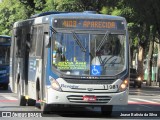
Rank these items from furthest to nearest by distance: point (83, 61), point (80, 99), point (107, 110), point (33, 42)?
point (33, 42) < point (107, 110) < point (83, 61) < point (80, 99)

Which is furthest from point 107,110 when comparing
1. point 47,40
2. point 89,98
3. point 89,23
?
point 47,40

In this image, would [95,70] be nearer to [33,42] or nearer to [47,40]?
[47,40]

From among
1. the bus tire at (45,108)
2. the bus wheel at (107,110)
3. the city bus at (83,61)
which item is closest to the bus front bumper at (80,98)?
the city bus at (83,61)

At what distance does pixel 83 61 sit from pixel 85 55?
196 millimetres

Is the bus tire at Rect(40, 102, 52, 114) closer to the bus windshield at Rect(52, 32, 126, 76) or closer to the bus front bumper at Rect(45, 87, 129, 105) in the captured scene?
the bus front bumper at Rect(45, 87, 129, 105)

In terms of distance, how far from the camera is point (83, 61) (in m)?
15.7

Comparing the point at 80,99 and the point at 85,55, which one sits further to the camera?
the point at 85,55

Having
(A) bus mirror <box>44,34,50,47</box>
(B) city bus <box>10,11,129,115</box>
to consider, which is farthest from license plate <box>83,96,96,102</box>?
(A) bus mirror <box>44,34,50,47</box>

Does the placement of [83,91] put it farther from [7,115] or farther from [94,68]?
[7,115]

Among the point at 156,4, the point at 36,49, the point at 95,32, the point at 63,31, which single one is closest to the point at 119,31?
the point at 95,32

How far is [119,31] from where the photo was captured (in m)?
16.1

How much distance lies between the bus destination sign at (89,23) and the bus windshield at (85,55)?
0.27 m

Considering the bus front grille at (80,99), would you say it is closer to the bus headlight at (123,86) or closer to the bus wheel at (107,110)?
Result: the bus headlight at (123,86)

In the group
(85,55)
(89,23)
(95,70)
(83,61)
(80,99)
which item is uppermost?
(89,23)
